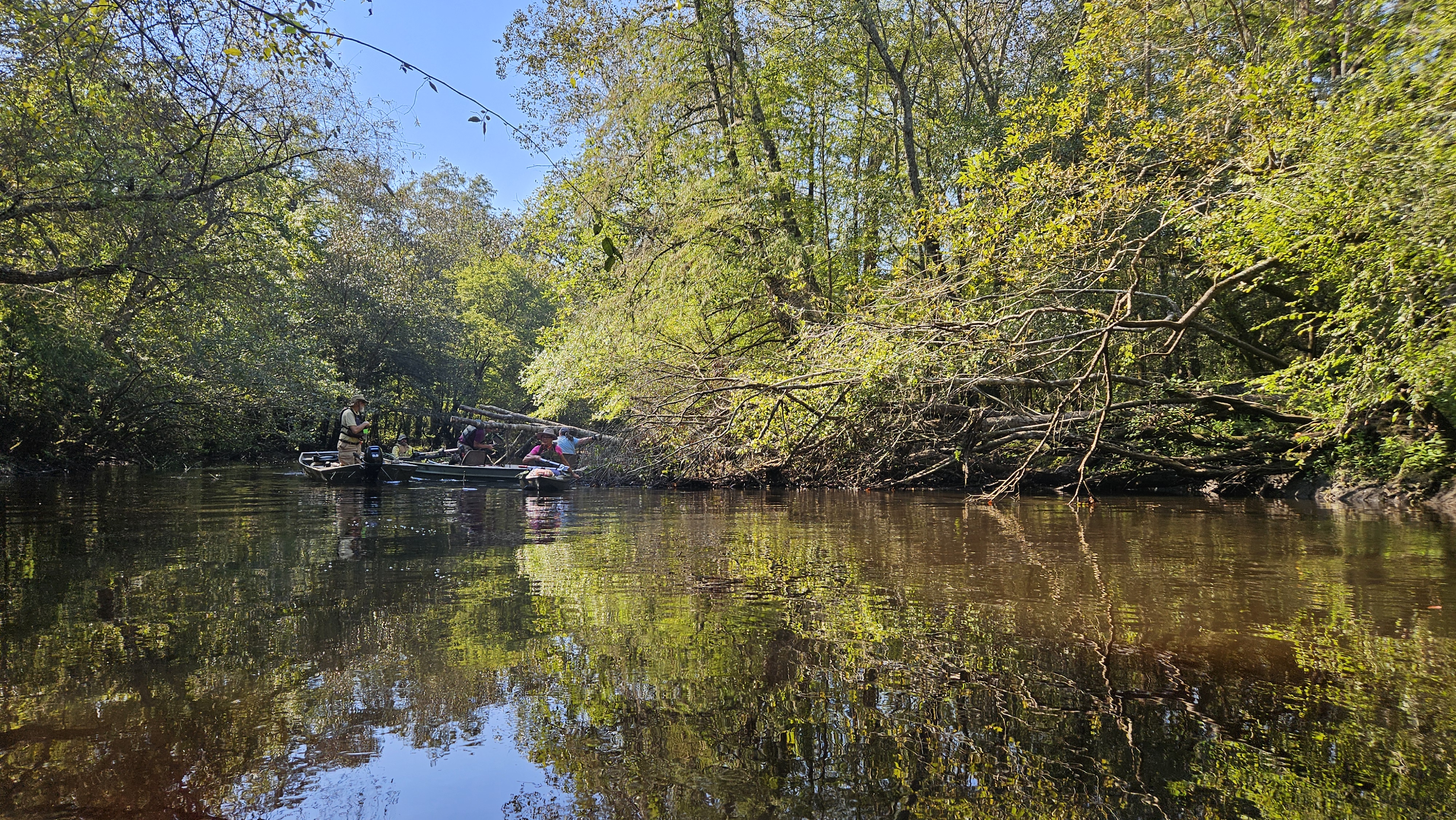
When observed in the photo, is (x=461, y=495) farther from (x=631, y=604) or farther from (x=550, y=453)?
(x=631, y=604)

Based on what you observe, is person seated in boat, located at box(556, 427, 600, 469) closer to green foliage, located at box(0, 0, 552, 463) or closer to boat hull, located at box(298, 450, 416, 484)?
boat hull, located at box(298, 450, 416, 484)

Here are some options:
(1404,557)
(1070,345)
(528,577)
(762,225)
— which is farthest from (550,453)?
(1404,557)

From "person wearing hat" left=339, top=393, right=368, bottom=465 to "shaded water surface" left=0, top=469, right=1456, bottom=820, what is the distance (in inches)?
412

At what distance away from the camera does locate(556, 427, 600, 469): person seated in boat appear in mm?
20859

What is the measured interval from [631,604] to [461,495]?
1137cm

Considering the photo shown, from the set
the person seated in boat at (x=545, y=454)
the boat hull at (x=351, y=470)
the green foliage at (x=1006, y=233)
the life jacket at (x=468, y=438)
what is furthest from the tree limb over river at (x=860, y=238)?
the life jacket at (x=468, y=438)

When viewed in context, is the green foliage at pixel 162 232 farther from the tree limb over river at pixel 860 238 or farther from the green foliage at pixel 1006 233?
the green foliage at pixel 1006 233

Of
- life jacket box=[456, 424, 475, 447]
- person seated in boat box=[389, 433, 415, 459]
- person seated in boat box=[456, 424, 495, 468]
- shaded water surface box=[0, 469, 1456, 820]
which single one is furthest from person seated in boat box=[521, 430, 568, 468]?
shaded water surface box=[0, 469, 1456, 820]

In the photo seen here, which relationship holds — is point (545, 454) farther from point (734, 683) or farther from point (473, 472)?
point (734, 683)

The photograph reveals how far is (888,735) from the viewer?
298 cm

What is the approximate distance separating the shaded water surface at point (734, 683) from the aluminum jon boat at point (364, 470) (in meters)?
10.3

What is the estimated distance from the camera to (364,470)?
17.6 m

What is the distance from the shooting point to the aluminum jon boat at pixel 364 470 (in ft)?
57.3

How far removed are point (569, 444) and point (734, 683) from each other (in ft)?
59.0
